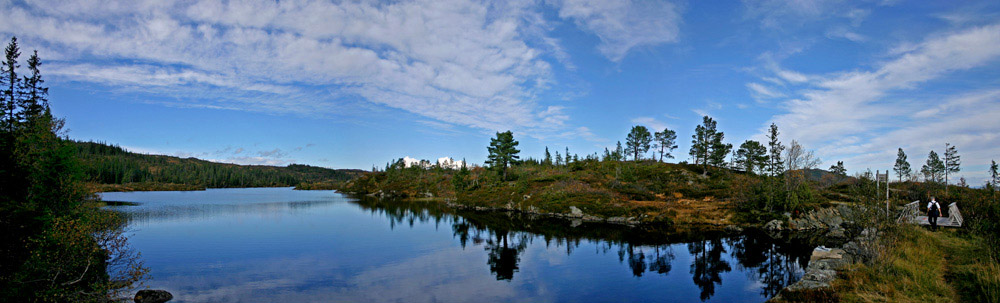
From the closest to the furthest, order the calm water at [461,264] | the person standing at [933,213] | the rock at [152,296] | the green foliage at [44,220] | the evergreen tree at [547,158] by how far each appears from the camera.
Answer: the green foliage at [44,220], the rock at [152,296], the calm water at [461,264], the person standing at [933,213], the evergreen tree at [547,158]

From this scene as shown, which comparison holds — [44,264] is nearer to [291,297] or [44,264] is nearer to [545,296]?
[291,297]

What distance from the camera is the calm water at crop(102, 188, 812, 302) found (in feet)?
63.8

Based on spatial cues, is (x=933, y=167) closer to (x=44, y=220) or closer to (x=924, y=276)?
(x=924, y=276)

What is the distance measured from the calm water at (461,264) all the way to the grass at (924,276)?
16.2 feet

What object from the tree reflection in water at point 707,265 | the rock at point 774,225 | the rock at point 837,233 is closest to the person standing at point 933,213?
the rock at point 837,233

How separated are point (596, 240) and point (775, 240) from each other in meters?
15.6

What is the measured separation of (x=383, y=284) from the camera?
20.9 m

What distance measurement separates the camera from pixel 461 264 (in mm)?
25953

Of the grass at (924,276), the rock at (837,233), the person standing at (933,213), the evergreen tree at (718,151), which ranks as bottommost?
the rock at (837,233)

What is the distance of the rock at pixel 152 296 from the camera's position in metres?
17.4

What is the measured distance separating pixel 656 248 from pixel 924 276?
17.7 m

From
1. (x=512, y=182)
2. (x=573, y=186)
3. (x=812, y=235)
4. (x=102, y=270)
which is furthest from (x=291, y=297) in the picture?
(x=512, y=182)

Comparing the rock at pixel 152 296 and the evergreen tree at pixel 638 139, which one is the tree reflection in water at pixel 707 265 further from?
the evergreen tree at pixel 638 139

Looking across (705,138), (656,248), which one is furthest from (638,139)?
(656,248)
